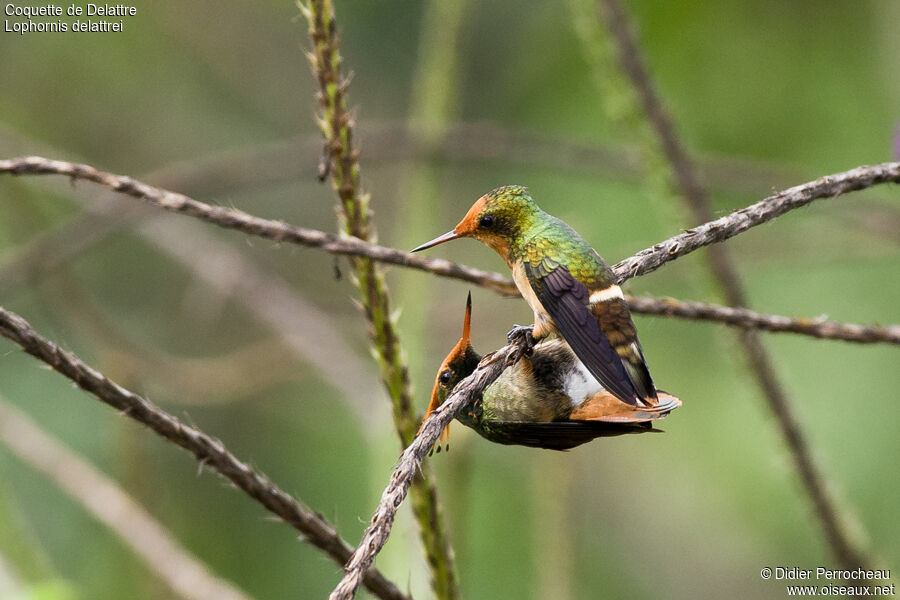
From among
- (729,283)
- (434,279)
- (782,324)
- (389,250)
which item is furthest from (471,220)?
(434,279)

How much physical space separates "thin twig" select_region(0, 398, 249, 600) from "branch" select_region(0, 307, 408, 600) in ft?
3.16

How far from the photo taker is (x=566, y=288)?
1.38m

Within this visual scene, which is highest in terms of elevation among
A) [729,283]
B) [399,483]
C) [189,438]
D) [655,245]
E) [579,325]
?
[729,283]

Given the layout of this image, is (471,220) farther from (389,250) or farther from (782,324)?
(782,324)

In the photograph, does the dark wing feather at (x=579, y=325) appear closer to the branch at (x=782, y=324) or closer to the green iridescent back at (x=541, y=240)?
the green iridescent back at (x=541, y=240)

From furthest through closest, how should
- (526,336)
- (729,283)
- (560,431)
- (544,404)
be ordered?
(729,283), (526,336), (544,404), (560,431)

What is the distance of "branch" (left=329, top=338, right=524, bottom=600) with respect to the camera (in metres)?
0.93

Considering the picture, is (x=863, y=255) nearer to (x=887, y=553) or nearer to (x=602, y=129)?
(x=887, y=553)

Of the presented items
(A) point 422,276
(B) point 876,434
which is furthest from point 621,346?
(B) point 876,434

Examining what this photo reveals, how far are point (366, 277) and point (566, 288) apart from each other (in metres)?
0.38

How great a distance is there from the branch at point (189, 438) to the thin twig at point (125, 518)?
963mm

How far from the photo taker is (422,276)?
2588 millimetres

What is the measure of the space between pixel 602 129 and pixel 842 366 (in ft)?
7.76

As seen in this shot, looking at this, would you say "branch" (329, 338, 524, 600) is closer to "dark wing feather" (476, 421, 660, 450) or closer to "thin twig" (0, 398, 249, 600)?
"dark wing feather" (476, 421, 660, 450)
